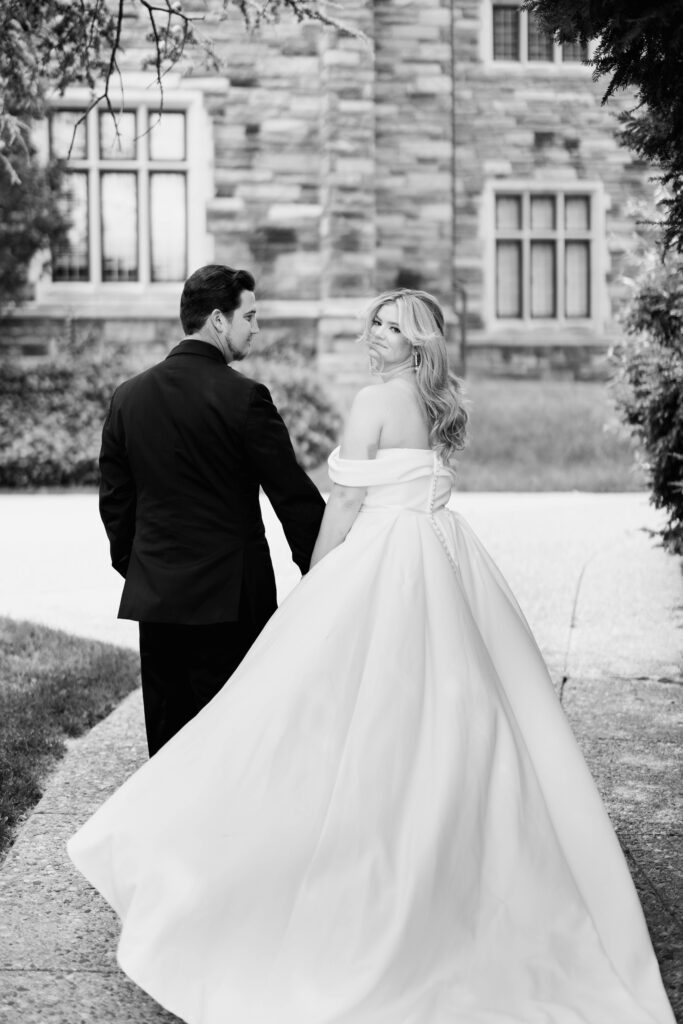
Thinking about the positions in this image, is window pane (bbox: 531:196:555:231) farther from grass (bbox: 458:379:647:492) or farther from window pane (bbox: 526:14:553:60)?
grass (bbox: 458:379:647:492)

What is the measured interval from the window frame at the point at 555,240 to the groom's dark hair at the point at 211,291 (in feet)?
56.4

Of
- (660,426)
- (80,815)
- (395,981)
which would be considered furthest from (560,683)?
(395,981)

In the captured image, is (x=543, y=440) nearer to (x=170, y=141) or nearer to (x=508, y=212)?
(x=508, y=212)

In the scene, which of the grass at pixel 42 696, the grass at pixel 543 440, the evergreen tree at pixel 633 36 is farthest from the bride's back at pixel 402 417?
the grass at pixel 543 440

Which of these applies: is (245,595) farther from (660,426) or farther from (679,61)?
(660,426)

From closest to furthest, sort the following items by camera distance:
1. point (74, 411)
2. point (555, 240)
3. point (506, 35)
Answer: point (74, 411)
point (506, 35)
point (555, 240)

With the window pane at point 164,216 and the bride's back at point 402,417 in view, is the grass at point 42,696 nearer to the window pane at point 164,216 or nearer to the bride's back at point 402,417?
the bride's back at point 402,417

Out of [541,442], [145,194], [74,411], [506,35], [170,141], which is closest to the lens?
[74,411]

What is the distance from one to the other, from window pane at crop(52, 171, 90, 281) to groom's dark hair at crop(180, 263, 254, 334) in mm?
16395

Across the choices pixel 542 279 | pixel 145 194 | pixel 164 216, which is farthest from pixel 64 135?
pixel 542 279

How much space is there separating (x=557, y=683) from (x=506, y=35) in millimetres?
16729

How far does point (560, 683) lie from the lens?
683cm

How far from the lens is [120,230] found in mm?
20156

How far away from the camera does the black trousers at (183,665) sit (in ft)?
13.3
